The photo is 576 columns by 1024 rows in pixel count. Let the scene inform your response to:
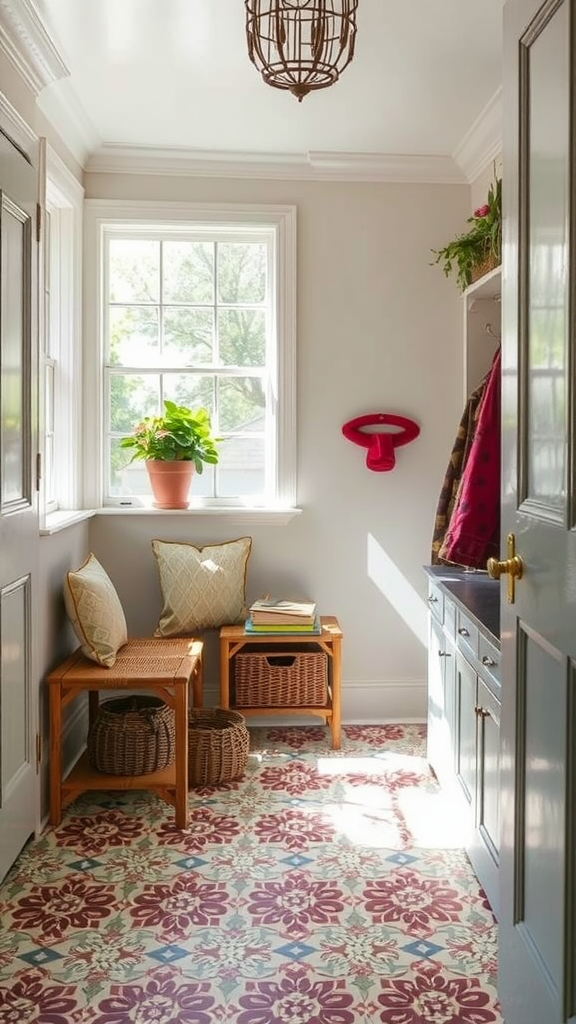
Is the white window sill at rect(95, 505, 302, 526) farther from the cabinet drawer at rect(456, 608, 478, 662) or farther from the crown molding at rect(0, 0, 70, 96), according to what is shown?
the crown molding at rect(0, 0, 70, 96)

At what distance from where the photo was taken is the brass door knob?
1.77 metres

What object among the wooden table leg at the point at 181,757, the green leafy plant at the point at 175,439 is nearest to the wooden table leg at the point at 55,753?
the wooden table leg at the point at 181,757

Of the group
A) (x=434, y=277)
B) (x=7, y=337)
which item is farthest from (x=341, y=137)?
(x=7, y=337)

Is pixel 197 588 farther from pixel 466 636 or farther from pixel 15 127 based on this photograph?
pixel 15 127

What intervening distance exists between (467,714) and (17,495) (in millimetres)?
1620

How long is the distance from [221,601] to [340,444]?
0.98 metres

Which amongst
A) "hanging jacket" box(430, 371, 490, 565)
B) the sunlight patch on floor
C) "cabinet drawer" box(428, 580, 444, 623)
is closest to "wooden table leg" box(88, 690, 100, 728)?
the sunlight patch on floor

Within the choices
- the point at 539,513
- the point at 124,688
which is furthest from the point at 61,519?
the point at 539,513

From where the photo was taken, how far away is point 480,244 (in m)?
3.62

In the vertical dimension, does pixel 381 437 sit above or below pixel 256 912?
above

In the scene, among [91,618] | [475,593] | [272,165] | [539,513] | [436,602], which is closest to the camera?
[539,513]

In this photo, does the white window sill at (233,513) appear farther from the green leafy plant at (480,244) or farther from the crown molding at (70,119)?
the crown molding at (70,119)

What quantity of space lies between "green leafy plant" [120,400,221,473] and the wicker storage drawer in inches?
37.5

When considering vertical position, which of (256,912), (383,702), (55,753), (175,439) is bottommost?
(256,912)
